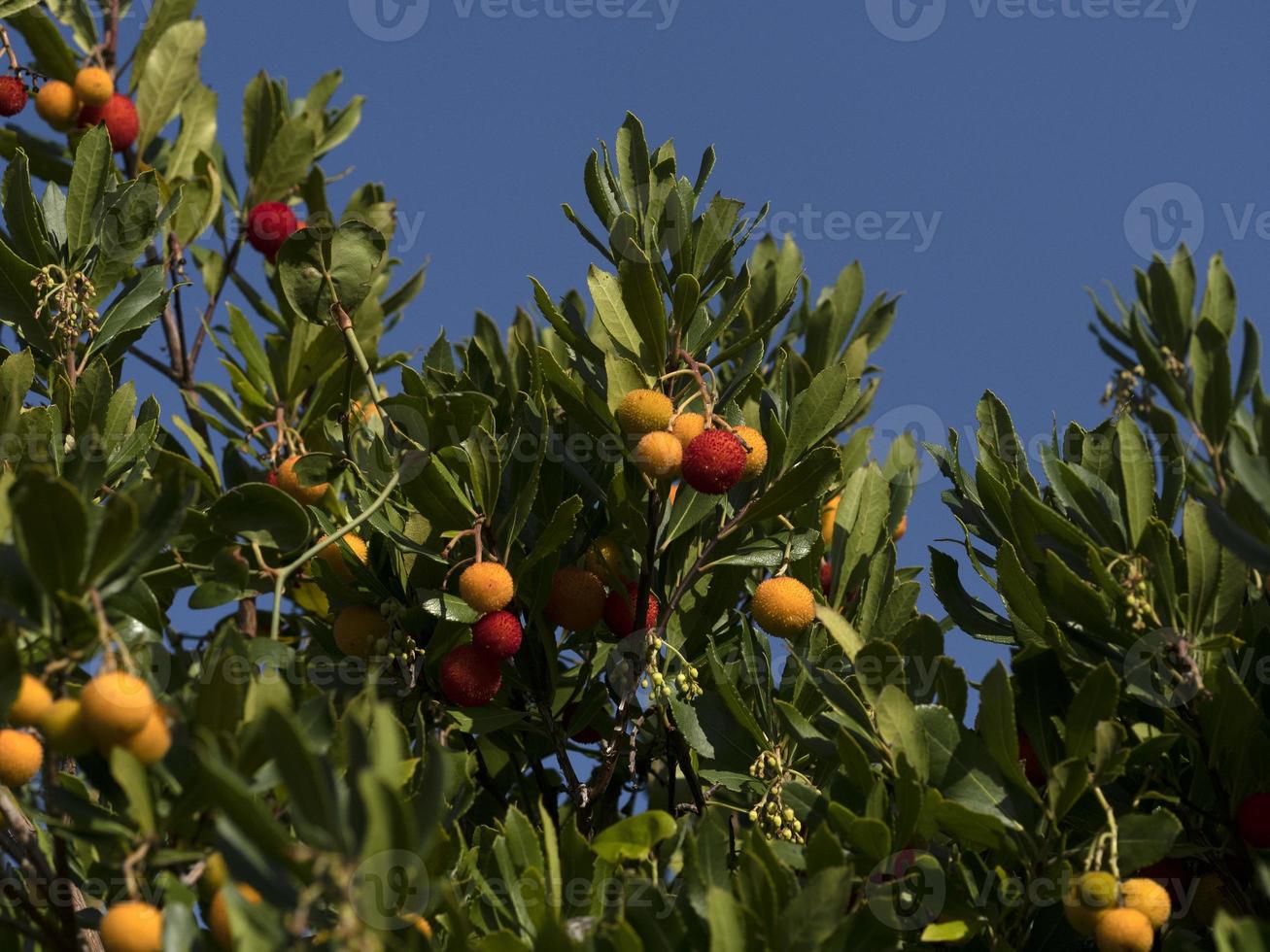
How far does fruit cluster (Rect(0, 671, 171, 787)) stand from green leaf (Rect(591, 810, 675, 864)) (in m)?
0.83

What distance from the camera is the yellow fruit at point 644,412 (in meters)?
3.30

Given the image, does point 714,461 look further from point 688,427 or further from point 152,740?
point 152,740

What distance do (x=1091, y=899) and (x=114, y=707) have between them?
1.61m

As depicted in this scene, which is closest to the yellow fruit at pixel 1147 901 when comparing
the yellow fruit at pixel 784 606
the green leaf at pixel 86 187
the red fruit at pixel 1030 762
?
the red fruit at pixel 1030 762

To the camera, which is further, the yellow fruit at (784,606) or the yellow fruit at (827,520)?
the yellow fruit at (827,520)

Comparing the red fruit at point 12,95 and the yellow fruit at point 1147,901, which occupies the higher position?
the red fruit at point 12,95

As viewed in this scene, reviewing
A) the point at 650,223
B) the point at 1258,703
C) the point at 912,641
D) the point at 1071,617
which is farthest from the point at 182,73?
the point at 1258,703

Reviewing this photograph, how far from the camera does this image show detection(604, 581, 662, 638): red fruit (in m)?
3.57

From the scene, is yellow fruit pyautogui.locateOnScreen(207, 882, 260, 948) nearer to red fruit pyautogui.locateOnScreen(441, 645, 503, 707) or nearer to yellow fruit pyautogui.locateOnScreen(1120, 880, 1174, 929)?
red fruit pyautogui.locateOnScreen(441, 645, 503, 707)

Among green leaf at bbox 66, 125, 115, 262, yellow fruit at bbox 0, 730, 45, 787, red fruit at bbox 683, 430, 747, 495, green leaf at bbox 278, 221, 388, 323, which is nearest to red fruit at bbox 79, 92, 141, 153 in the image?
green leaf at bbox 66, 125, 115, 262

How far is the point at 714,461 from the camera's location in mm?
3170

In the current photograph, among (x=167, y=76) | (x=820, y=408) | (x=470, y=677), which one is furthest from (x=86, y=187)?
(x=820, y=408)

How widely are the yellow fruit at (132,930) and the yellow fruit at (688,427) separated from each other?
1625mm

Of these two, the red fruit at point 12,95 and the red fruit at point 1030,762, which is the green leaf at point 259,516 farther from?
the red fruit at point 12,95
